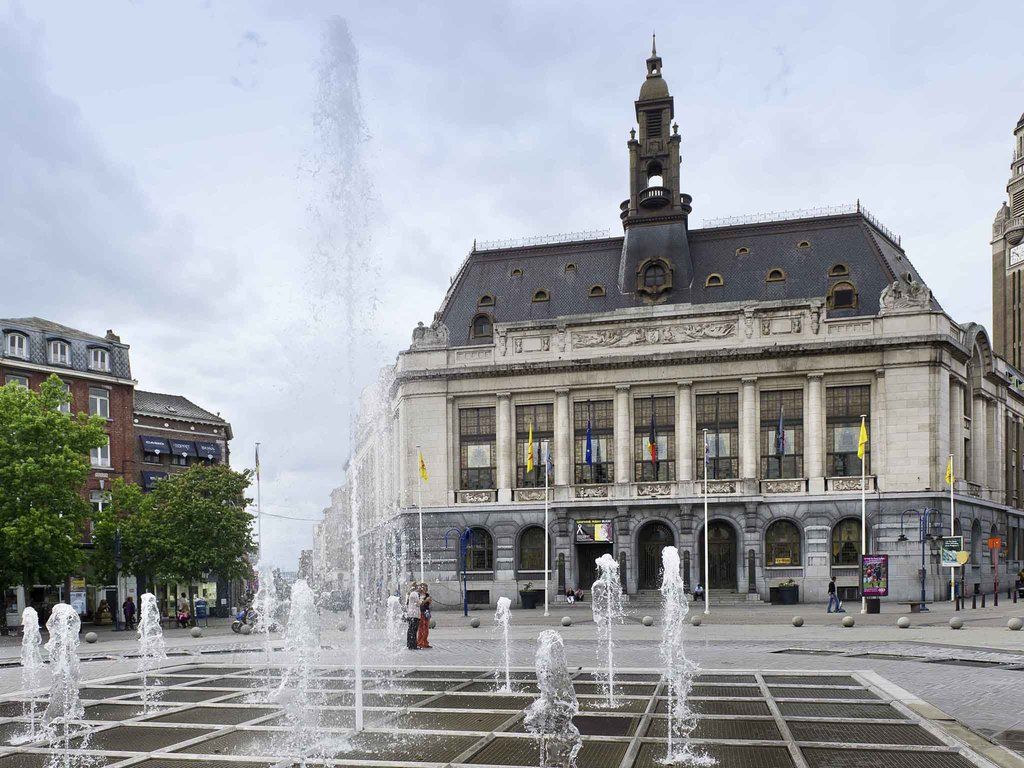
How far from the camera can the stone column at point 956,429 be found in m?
54.8

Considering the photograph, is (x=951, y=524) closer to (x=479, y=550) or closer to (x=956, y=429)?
(x=956, y=429)

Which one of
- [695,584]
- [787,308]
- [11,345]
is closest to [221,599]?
[11,345]

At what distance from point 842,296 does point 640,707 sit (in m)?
46.8

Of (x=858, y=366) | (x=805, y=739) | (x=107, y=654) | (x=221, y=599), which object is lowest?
(x=221, y=599)

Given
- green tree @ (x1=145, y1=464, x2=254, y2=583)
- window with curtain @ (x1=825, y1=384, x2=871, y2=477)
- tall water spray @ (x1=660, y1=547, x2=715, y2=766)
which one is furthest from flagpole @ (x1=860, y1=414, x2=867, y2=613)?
green tree @ (x1=145, y1=464, x2=254, y2=583)

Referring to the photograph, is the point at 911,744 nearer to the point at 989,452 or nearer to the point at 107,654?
the point at 107,654

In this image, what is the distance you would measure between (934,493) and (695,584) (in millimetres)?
14635

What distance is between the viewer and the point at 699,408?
56906 millimetres

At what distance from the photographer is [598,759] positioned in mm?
11797

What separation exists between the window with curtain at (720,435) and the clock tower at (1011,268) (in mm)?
71199

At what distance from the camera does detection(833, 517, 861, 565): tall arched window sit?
175 ft

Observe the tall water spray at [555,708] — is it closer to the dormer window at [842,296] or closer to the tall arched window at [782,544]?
the tall arched window at [782,544]

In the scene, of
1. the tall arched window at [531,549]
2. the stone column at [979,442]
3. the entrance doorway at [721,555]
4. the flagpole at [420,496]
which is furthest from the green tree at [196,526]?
the stone column at [979,442]

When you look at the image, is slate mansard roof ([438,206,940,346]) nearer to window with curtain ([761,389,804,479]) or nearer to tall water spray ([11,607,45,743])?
window with curtain ([761,389,804,479])
